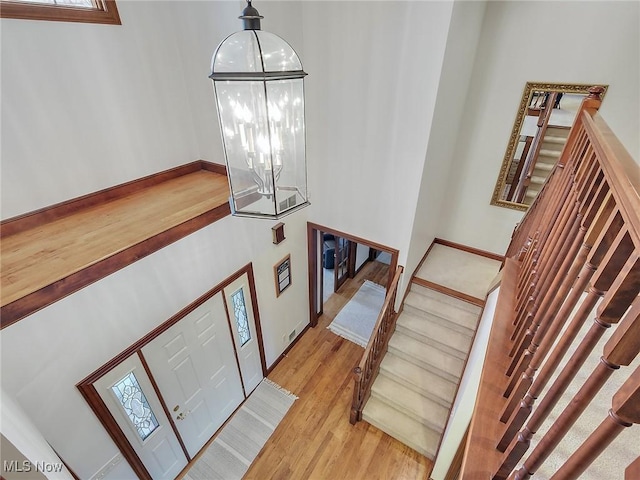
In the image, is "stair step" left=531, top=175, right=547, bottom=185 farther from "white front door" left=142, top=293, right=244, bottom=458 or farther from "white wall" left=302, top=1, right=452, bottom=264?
"white front door" left=142, top=293, right=244, bottom=458

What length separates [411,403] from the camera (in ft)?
11.5

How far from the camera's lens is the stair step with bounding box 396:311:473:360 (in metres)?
3.54

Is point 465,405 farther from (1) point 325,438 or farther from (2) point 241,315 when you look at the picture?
(2) point 241,315

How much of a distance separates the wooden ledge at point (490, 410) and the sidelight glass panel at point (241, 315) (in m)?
2.35

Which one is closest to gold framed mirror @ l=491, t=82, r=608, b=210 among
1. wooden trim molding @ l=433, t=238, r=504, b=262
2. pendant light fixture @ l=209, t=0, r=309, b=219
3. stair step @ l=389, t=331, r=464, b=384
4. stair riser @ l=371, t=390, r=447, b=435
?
wooden trim molding @ l=433, t=238, r=504, b=262

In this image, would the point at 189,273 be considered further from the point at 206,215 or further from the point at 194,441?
the point at 194,441

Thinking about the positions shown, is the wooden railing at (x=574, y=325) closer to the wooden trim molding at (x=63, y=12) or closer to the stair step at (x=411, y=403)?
the stair step at (x=411, y=403)

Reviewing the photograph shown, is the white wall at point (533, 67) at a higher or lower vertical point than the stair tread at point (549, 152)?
higher

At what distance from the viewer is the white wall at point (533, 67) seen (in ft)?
9.02

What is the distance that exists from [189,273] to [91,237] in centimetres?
72

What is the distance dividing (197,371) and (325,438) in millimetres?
1625

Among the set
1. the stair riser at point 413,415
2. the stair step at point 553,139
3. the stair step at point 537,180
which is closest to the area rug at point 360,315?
the stair riser at point 413,415

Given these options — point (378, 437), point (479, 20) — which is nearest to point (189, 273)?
point (378, 437)

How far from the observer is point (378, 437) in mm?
3510
